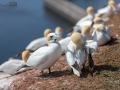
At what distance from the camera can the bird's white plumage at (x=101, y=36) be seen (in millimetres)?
9484

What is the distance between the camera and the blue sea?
1989cm

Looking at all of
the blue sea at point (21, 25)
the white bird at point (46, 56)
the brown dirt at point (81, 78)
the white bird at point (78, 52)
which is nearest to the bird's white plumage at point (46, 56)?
the white bird at point (46, 56)

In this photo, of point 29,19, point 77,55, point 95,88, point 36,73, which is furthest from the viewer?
point 29,19

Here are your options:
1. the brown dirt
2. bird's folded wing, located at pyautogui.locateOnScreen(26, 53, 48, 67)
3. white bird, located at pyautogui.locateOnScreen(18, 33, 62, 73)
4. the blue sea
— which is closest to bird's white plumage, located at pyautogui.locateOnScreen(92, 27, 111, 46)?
the brown dirt

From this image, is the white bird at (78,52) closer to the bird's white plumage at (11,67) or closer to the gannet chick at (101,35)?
Answer: the bird's white plumage at (11,67)

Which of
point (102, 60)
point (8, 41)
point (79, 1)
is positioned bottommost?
point (102, 60)

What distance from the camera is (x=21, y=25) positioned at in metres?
25.6

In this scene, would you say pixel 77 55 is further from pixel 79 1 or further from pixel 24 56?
pixel 79 1

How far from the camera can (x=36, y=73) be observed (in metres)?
7.95

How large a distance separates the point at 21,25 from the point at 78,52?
19290 millimetres

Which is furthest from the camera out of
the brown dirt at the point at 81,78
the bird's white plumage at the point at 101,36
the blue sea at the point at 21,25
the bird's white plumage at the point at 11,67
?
the blue sea at the point at 21,25

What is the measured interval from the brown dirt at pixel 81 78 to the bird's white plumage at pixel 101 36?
800mm

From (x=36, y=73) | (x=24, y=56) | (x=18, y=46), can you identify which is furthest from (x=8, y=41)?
(x=36, y=73)

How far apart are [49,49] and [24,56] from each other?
2313 millimetres
